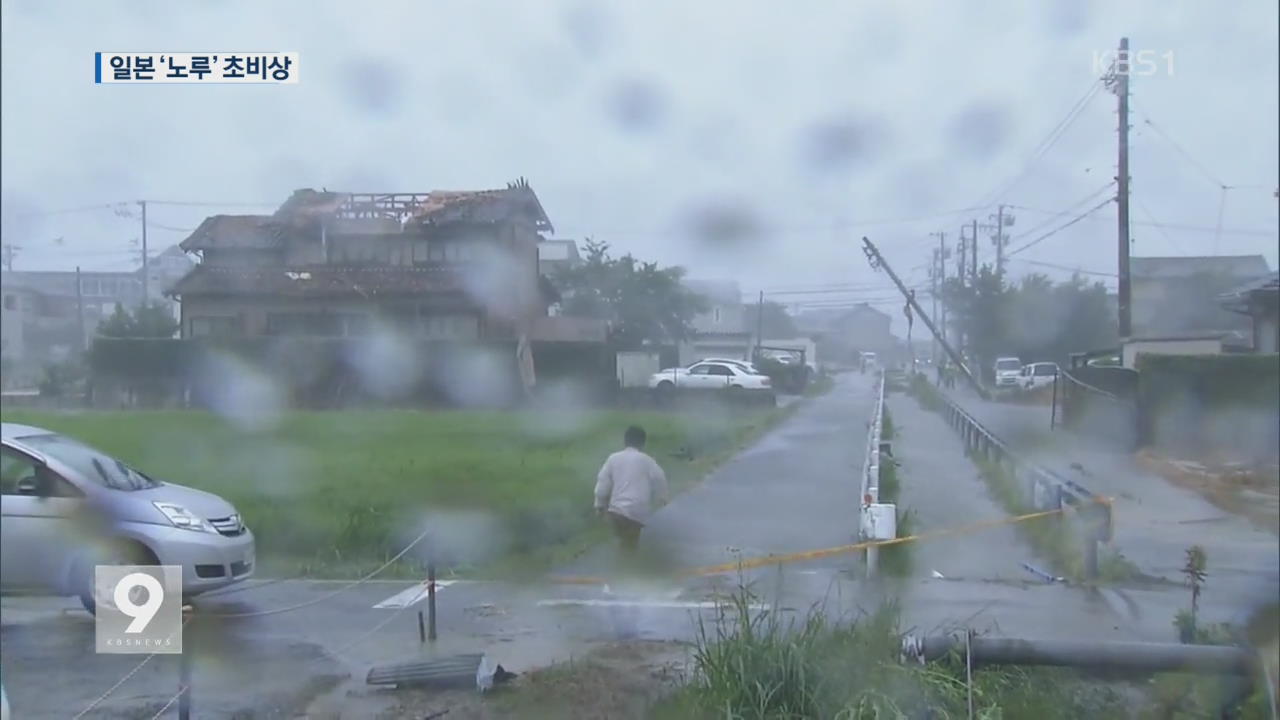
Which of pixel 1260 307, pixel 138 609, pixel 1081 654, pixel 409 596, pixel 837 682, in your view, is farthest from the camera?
pixel 1260 307

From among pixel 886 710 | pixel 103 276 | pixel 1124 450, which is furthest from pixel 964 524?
pixel 103 276

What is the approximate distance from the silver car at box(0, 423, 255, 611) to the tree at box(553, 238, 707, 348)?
3414 millimetres

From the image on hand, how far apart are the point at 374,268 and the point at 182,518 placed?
9.19 feet

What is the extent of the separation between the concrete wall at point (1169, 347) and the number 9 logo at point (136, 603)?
8183 mm

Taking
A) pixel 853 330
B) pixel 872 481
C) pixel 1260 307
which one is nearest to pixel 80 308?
pixel 872 481

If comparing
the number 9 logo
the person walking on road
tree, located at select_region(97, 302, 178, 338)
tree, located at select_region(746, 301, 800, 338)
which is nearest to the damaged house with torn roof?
tree, located at select_region(97, 302, 178, 338)

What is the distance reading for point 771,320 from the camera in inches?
451

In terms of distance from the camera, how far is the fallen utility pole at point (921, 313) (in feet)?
31.2

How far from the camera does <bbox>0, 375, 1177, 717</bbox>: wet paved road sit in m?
6.04

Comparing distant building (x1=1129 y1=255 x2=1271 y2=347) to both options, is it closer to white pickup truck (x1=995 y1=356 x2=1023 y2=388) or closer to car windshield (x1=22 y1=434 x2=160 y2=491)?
white pickup truck (x1=995 y1=356 x2=1023 y2=388)

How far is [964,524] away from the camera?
1136 cm

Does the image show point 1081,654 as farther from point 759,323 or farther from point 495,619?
point 759,323

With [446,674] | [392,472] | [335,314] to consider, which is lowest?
[446,674]

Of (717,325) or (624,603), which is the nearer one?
(624,603)
